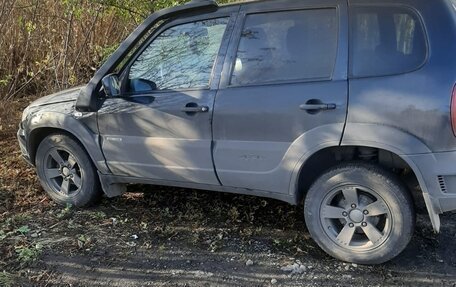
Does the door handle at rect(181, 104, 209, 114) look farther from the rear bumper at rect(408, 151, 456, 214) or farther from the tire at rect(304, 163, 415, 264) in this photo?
the rear bumper at rect(408, 151, 456, 214)

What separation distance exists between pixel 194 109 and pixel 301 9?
107cm

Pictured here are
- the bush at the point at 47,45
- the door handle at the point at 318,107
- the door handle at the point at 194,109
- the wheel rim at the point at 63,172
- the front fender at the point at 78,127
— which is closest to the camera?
the door handle at the point at 318,107

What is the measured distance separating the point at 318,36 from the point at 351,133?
0.72m

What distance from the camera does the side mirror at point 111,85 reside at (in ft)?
13.6

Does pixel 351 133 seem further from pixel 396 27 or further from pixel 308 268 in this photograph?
pixel 308 268

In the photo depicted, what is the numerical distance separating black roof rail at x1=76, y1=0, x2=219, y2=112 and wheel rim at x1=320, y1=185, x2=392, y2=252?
173 centimetres

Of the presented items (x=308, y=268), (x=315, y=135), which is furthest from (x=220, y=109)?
(x=308, y=268)

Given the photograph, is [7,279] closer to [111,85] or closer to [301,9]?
[111,85]

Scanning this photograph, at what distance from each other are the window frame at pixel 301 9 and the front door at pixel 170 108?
113 millimetres

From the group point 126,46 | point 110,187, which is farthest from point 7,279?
point 126,46

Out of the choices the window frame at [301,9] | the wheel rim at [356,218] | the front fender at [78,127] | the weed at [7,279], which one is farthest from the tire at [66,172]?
the wheel rim at [356,218]

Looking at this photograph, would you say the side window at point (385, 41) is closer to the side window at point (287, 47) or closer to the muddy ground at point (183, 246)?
the side window at point (287, 47)

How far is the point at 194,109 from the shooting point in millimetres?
3818

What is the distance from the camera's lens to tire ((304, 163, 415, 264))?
339 centimetres
